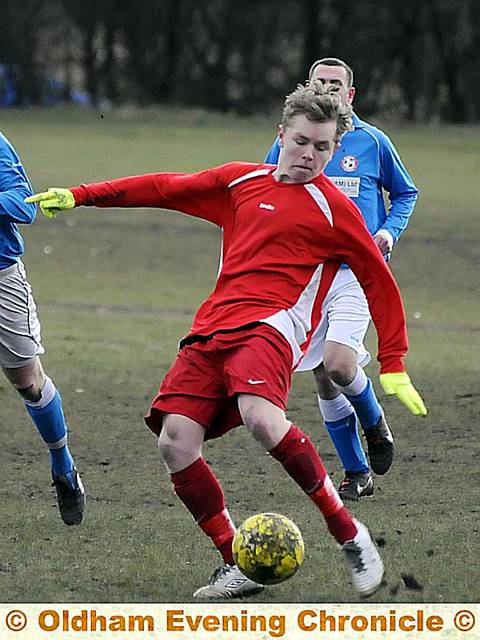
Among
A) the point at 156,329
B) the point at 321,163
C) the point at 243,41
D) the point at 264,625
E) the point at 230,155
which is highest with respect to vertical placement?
the point at 321,163

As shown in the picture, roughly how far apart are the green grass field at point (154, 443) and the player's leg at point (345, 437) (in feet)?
0.44

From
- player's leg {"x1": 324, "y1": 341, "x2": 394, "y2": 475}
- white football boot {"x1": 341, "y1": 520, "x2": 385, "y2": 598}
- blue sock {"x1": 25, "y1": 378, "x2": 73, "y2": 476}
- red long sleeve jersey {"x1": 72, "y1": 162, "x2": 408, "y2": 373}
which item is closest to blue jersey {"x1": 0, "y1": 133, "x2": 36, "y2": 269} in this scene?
blue sock {"x1": 25, "y1": 378, "x2": 73, "y2": 476}

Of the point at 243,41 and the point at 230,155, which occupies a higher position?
the point at 230,155

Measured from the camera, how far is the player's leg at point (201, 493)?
4977mm

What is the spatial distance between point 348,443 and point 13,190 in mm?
2158

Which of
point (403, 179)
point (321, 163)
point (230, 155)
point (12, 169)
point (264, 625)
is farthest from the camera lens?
point (230, 155)

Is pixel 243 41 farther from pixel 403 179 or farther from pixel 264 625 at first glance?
pixel 264 625

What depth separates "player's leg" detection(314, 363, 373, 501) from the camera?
22.3ft

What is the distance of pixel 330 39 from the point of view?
39156 millimetres

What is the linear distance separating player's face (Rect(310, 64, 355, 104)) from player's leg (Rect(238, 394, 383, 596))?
2.34 meters

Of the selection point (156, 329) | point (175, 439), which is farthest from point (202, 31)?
point (175, 439)

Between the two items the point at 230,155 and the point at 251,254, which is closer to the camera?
the point at 251,254

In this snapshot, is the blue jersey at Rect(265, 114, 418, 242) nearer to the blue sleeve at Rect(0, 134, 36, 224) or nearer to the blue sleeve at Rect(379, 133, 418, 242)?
the blue sleeve at Rect(379, 133, 418, 242)

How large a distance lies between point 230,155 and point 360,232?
67.4 ft
